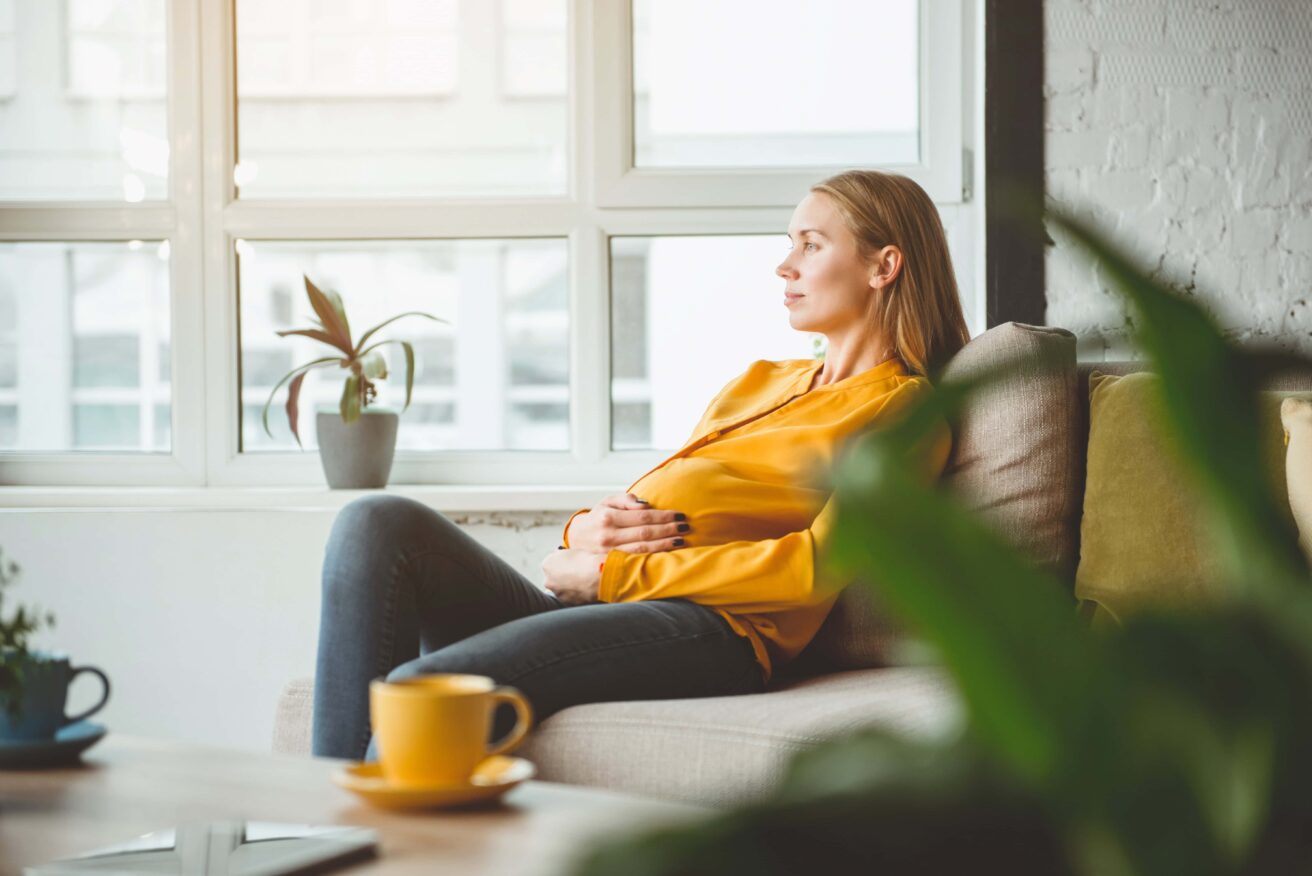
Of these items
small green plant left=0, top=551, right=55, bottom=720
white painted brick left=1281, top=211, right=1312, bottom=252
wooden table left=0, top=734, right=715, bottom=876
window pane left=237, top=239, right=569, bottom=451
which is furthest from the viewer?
window pane left=237, top=239, right=569, bottom=451

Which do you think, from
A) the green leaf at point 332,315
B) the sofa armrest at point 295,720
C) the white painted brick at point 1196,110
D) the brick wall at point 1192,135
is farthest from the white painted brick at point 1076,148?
the sofa armrest at point 295,720

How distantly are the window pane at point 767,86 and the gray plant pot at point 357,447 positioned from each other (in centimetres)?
83

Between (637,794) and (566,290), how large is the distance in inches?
63.4

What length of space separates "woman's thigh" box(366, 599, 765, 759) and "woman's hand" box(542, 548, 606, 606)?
0.37 ft

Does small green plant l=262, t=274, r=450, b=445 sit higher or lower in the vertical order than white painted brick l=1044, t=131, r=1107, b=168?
lower

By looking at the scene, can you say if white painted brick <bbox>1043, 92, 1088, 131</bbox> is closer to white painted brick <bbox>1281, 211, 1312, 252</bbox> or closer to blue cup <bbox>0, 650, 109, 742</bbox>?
white painted brick <bbox>1281, 211, 1312, 252</bbox>

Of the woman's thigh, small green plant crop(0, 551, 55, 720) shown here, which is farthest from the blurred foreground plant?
the woman's thigh

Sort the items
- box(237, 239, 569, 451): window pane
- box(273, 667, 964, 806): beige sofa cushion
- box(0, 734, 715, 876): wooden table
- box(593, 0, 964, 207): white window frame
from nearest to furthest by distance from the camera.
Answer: box(0, 734, 715, 876): wooden table
box(273, 667, 964, 806): beige sofa cushion
box(593, 0, 964, 207): white window frame
box(237, 239, 569, 451): window pane

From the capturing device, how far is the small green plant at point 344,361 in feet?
8.66

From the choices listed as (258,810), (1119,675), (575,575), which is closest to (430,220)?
(575,575)

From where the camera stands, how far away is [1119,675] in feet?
0.66

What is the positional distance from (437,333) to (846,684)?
1.51m

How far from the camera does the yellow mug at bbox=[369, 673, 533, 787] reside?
892 mm

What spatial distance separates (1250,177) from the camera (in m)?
2.60
